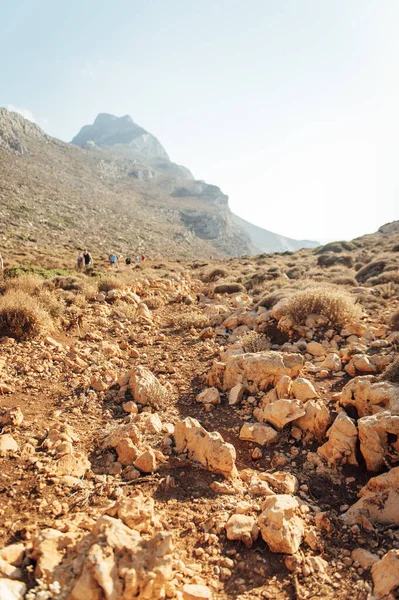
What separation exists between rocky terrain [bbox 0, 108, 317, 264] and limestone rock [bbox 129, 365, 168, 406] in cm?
1721

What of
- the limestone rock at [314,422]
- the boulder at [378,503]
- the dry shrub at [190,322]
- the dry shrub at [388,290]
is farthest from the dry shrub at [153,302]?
the boulder at [378,503]

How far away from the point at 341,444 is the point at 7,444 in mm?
3231

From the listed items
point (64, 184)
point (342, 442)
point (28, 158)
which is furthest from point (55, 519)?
point (28, 158)

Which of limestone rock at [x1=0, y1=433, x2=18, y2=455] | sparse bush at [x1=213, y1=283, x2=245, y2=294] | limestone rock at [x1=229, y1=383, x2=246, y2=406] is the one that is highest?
sparse bush at [x1=213, y1=283, x2=245, y2=294]

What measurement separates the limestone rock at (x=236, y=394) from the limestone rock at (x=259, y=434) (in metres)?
0.73

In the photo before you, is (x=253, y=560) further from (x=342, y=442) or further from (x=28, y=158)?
(x=28, y=158)

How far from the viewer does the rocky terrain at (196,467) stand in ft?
6.75

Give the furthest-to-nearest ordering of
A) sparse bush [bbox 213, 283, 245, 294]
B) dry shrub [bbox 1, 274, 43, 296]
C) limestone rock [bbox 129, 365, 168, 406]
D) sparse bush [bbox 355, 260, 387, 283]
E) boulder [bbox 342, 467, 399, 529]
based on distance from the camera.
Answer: sparse bush [bbox 355, 260, 387, 283] < sparse bush [bbox 213, 283, 245, 294] < dry shrub [bbox 1, 274, 43, 296] < limestone rock [bbox 129, 365, 168, 406] < boulder [bbox 342, 467, 399, 529]

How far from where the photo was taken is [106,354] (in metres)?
6.21

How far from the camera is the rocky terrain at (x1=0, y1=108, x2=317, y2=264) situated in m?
38.2

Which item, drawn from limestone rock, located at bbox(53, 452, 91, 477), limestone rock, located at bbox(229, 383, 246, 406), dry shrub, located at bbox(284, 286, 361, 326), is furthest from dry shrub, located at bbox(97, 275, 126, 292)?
limestone rock, located at bbox(53, 452, 91, 477)

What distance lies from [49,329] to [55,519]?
4.46m

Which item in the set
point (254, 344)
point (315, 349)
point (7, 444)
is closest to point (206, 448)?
point (7, 444)

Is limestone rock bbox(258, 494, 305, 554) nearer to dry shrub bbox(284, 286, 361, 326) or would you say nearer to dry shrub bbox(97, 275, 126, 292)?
dry shrub bbox(284, 286, 361, 326)
